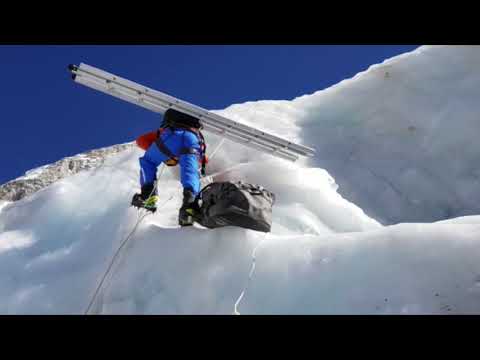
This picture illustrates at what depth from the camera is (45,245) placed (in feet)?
14.9

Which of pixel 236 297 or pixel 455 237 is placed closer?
pixel 455 237

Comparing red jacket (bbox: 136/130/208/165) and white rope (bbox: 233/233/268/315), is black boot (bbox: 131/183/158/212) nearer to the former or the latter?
red jacket (bbox: 136/130/208/165)

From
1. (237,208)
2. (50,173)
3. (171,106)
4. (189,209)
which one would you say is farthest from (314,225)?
(50,173)

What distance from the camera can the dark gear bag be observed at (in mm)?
3514

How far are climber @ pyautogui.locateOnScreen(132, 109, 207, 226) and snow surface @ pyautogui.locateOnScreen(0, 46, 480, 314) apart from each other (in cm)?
24

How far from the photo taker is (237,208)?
350 centimetres

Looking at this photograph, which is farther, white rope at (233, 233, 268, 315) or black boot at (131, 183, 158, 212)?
black boot at (131, 183, 158, 212)

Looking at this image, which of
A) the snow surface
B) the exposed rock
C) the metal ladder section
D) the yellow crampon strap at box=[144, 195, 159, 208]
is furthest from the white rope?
the exposed rock

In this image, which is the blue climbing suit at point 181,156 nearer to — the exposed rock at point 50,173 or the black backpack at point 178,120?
the black backpack at point 178,120

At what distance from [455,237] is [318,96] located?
5.03 metres

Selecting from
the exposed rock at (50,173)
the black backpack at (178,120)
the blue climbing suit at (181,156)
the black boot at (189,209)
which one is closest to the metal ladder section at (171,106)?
the black backpack at (178,120)

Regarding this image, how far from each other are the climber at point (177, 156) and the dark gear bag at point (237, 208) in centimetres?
18
